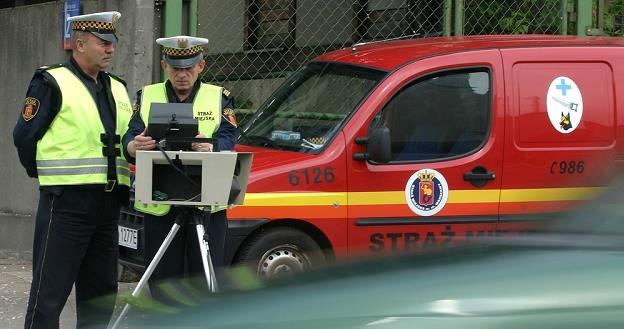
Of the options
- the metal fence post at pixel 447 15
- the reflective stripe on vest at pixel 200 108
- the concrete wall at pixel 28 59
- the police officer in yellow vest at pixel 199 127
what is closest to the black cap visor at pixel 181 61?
the police officer in yellow vest at pixel 199 127

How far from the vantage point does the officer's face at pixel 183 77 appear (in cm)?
557

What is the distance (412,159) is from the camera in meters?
6.71

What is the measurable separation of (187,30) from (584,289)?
23.4 ft

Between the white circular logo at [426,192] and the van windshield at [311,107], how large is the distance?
0.64 metres

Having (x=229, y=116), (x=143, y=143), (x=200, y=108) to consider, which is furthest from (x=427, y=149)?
(x=143, y=143)

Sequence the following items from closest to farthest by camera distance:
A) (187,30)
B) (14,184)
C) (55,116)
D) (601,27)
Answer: (55,116)
(187,30)
(14,184)
(601,27)

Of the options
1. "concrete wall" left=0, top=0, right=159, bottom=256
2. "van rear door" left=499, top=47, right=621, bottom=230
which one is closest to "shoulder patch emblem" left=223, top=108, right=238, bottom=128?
"van rear door" left=499, top=47, right=621, bottom=230

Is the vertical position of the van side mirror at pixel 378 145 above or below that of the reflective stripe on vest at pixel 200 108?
below

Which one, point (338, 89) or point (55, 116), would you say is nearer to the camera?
point (55, 116)

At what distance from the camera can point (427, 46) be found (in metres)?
7.25

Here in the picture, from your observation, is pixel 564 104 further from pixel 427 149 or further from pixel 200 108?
pixel 200 108

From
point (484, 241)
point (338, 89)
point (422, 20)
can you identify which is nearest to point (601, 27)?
point (422, 20)

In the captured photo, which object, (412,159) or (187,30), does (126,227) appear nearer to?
(412,159)

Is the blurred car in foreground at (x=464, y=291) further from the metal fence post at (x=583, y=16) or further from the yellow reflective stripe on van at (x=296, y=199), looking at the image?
the metal fence post at (x=583, y=16)
